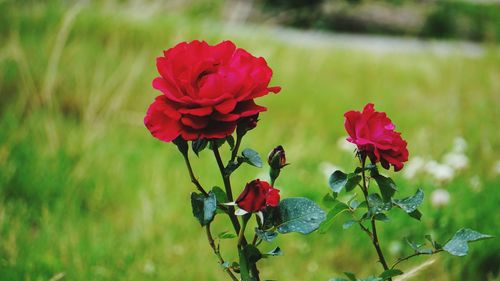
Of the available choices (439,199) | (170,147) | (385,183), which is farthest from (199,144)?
(170,147)

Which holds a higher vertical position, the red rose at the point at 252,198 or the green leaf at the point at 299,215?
the red rose at the point at 252,198

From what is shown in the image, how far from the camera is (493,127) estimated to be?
2578 mm

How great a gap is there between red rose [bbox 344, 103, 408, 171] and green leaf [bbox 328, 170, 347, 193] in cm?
5

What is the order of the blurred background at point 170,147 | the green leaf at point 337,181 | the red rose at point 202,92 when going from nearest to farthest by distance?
the red rose at point 202,92
the green leaf at point 337,181
the blurred background at point 170,147

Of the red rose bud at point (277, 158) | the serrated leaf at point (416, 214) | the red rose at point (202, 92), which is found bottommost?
the serrated leaf at point (416, 214)

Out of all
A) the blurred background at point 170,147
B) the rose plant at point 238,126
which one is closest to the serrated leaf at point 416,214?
the rose plant at point 238,126

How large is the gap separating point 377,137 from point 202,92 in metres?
0.22

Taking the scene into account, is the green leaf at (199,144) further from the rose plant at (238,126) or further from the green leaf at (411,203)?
the green leaf at (411,203)

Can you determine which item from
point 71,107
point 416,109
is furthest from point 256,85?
point 416,109

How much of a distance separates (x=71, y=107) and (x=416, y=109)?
2.00 meters

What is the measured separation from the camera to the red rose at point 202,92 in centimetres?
52

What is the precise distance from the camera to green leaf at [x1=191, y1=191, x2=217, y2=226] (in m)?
0.56

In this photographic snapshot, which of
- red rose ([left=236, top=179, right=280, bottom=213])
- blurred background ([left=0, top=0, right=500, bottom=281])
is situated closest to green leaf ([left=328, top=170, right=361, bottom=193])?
red rose ([left=236, top=179, right=280, bottom=213])

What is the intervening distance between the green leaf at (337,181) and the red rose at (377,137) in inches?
1.8
